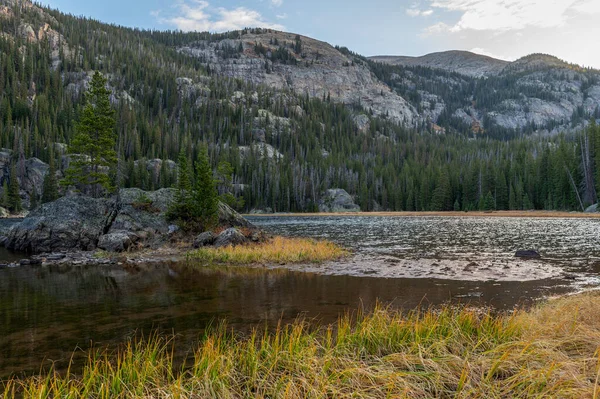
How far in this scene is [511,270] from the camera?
67.4 feet

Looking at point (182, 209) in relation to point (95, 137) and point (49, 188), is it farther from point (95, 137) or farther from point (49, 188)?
point (49, 188)

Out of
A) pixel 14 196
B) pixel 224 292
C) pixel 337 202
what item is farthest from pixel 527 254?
pixel 337 202

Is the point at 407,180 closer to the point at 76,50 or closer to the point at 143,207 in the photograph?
the point at 143,207

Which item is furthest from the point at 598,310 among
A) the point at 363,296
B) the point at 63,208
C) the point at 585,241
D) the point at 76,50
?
the point at 76,50

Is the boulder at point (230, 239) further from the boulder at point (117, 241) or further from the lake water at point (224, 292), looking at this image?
the boulder at point (117, 241)

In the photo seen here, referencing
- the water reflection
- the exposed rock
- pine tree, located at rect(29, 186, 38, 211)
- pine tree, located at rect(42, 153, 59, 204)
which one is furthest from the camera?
the exposed rock

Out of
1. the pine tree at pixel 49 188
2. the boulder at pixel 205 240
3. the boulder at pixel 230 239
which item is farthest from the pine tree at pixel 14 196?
the boulder at pixel 230 239

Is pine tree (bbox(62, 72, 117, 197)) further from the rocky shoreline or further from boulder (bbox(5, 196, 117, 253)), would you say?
boulder (bbox(5, 196, 117, 253))

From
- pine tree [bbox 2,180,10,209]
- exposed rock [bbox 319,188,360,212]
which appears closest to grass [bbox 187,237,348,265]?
pine tree [bbox 2,180,10,209]

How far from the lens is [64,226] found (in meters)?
33.5

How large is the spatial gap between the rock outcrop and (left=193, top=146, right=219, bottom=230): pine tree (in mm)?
2065

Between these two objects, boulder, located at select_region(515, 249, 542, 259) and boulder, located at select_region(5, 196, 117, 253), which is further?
boulder, located at select_region(5, 196, 117, 253)

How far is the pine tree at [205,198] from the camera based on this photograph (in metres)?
36.7

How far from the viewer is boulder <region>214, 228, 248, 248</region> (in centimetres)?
3020
